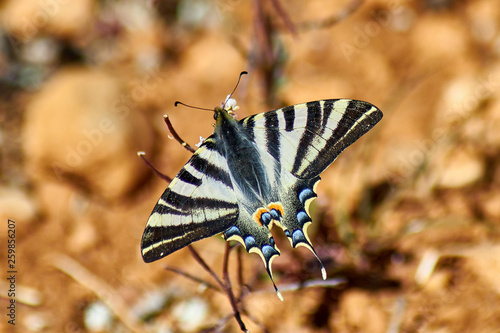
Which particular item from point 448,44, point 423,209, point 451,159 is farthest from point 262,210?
point 448,44

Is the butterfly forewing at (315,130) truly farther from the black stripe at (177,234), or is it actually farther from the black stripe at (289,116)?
the black stripe at (177,234)

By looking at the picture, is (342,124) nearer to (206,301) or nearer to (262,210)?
(262,210)

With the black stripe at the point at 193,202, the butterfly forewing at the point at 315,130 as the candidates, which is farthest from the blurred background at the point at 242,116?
the butterfly forewing at the point at 315,130

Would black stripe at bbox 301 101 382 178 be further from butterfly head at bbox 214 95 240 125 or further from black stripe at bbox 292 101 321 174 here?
butterfly head at bbox 214 95 240 125

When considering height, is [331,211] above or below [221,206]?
above

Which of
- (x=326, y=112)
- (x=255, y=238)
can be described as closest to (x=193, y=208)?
(x=255, y=238)

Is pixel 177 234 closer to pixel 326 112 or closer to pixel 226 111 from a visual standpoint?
pixel 226 111

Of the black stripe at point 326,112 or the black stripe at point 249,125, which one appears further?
the black stripe at point 249,125
